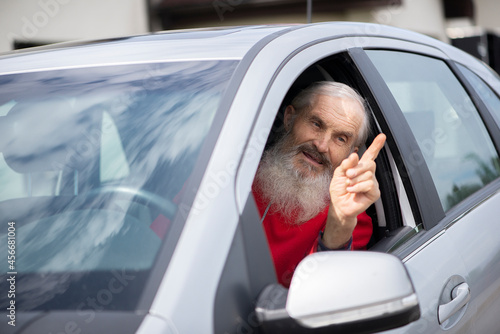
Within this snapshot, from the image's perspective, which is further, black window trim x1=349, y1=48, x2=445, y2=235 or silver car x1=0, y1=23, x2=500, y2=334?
black window trim x1=349, y1=48, x2=445, y2=235

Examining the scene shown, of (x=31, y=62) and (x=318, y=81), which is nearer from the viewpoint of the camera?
(x=31, y=62)

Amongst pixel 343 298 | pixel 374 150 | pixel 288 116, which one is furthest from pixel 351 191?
pixel 288 116

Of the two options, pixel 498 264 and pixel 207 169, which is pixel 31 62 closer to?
pixel 207 169

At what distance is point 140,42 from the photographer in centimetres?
191

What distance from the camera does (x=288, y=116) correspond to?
8.46ft

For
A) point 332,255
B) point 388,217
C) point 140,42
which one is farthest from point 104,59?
point 388,217

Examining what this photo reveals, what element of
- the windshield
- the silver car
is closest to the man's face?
the silver car

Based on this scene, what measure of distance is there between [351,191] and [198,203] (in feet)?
1.73

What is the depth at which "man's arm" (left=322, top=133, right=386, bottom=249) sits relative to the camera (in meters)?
1.64

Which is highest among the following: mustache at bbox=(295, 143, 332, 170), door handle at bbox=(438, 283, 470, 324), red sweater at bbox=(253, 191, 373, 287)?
mustache at bbox=(295, 143, 332, 170)

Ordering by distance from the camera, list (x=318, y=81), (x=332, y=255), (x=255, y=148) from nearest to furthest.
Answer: (x=332, y=255)
(x=255, y=148)
(x=318, y=81)

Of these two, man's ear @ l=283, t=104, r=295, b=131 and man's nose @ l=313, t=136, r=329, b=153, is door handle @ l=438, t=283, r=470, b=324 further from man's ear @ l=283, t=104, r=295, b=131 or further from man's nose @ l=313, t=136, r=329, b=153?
man's ear @ l=283, t=104, r=295, b=131

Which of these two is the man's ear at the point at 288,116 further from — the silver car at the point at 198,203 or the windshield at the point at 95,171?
the windshield at the point at 95,171

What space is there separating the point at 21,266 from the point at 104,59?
2.19 feet
